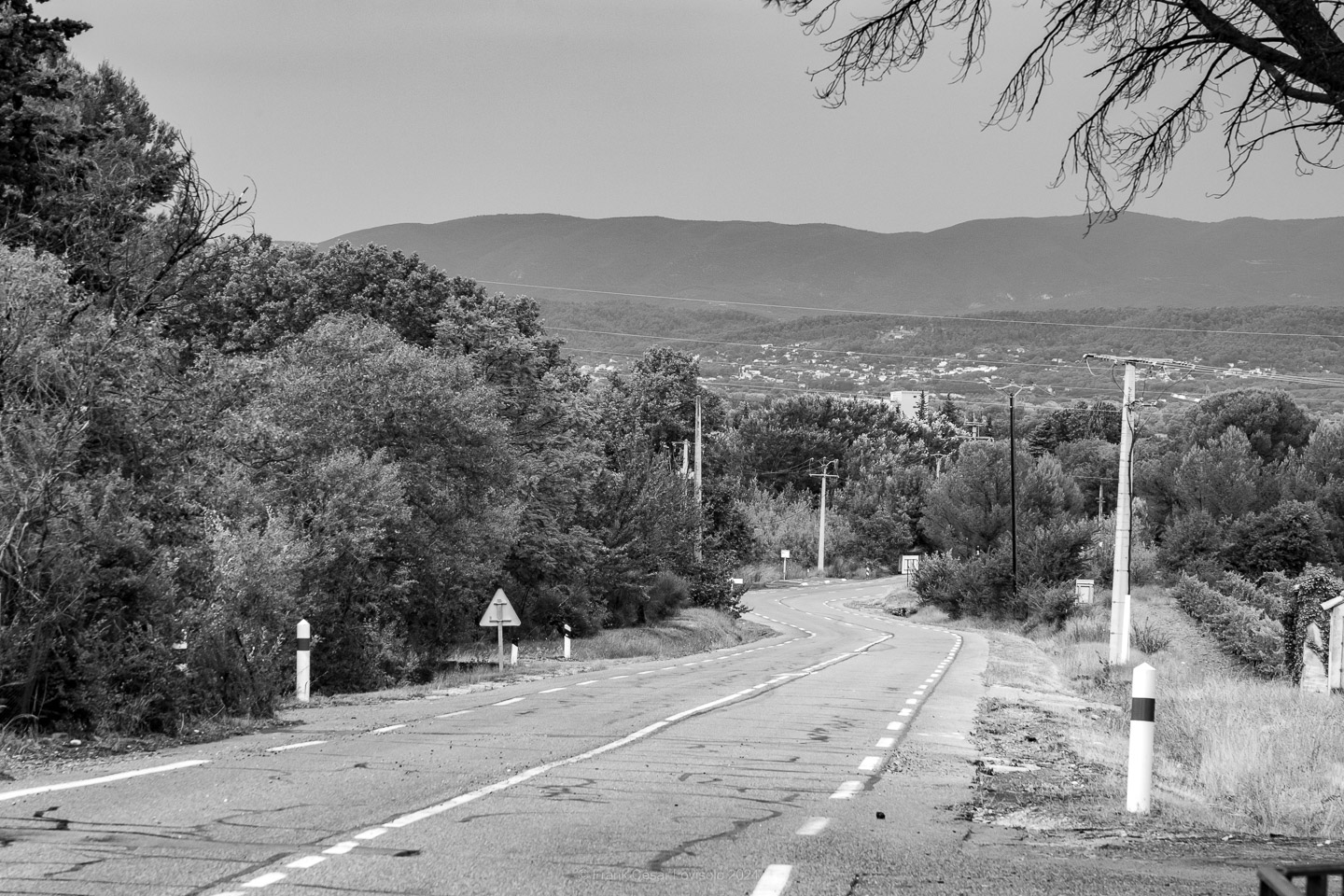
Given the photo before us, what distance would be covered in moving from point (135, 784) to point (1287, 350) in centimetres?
11645

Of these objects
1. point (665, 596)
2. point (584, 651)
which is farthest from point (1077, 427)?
point (584, 651)

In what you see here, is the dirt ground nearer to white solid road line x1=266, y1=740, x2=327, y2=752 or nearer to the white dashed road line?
the white dashed road line

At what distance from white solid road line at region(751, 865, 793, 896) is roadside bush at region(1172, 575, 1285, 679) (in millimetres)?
36299

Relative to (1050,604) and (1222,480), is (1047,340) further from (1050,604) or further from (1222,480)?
(1050,604)

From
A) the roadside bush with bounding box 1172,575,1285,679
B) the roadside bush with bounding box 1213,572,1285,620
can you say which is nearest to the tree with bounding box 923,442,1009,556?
the roadside bush with bounding box 1213,572,1285,620

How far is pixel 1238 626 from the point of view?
47562mm

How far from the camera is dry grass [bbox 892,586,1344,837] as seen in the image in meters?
10.2

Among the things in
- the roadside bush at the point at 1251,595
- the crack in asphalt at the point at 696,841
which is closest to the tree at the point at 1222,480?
the roadside bush at the point at 1251,595

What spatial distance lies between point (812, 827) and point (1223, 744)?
20.9ft

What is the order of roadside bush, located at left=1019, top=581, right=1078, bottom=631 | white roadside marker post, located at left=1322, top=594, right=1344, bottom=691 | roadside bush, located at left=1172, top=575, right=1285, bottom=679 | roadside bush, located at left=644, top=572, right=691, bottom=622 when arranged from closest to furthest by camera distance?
white roadside marker post, located at left=1322, top=594, right=1344, bottom=691 → roadside bush, located at left=1172, top=575, right=1285, bottom=679 → roadside bush, located at left=644, top=572, right=691, bottom=622 → roadside bush, located at left=1019, top=581, right=1078, bottom=631

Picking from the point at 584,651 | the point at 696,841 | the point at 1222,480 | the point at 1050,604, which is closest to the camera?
the point at 696,841

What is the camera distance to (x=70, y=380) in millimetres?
13789

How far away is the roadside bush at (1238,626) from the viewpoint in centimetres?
4300

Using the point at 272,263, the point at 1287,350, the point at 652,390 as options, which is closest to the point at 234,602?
the point at 272,263
